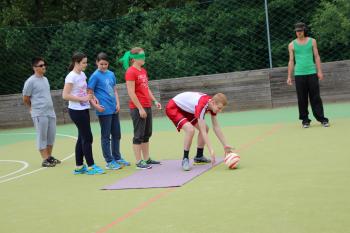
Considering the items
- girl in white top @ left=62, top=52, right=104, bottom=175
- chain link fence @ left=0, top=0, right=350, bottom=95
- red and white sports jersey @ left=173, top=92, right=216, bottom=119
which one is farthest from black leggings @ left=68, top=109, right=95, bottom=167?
chain link fence @ left=0, top=0, right=350, bottom=95

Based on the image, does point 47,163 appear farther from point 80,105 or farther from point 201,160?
point 201,160

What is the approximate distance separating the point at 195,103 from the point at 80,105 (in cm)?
158

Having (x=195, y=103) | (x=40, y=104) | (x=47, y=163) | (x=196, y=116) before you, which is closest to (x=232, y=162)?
(x=196, y=116)

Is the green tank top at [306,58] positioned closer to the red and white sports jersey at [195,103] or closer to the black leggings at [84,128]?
the red and white sports jersey at [195,103]

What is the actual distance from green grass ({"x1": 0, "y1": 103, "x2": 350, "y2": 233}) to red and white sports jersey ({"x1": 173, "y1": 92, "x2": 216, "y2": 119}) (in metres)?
0.77

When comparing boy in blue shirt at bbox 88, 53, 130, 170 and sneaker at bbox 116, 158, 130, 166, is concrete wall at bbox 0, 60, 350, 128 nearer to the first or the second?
sneaker at bbox 116, 158, 130, 166

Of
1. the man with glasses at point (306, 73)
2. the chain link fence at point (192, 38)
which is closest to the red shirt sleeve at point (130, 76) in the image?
the man with glasses at point (306, 73)

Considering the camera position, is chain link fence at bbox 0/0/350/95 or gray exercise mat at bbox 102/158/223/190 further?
chain link fence at bbox 0/0/350/95

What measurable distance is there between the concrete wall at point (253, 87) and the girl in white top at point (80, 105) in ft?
24.2

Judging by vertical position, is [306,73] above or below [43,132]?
above

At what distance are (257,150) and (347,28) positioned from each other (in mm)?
7061

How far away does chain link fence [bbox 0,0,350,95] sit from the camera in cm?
1570

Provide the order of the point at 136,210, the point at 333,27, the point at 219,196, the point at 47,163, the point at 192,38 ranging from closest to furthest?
the point at 136,210
the point at 219,196
the point at 47,163
the point at 333,27
the point at 192,38

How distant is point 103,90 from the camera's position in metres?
9.10
